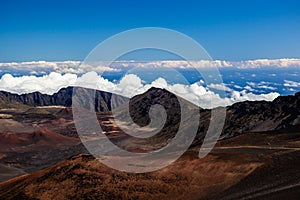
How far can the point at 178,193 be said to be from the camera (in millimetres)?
55344

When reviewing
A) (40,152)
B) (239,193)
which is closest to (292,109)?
(40,152)

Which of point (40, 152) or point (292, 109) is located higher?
point (292, 109)

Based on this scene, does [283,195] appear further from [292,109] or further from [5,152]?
[5,152]

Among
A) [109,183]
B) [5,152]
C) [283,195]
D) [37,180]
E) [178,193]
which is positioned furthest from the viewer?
[5,152]

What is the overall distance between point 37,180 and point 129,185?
16.9m

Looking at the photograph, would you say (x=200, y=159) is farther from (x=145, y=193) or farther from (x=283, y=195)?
(x=283, y=195)

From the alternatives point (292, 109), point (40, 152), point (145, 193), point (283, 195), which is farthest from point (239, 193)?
point (40, 152)

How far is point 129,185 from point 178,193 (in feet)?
23.1

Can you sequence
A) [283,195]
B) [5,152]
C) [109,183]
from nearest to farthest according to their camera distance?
[283,195] < [109,183] < [5,152]

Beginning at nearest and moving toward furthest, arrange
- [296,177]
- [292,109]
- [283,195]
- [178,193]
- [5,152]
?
[283,195], [296,177], [178,193], [292,109], [5,152]

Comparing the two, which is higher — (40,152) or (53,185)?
(53,185)

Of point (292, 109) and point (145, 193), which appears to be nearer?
point (145, 193)

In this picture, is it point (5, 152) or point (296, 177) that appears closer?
point (296, 177)

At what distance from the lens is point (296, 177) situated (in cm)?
4994
